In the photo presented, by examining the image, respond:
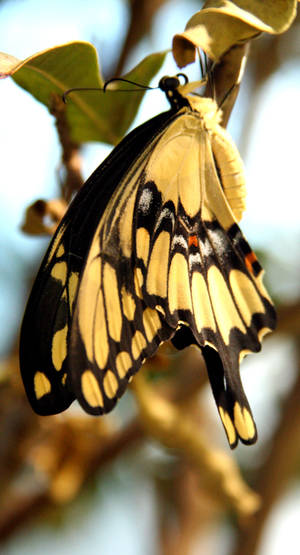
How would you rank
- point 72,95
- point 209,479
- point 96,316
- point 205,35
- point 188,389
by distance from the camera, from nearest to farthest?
point 205,35, point 96,316, point 72,95, point 209,479, point 188,389

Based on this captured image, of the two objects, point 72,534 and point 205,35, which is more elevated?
point 205,35

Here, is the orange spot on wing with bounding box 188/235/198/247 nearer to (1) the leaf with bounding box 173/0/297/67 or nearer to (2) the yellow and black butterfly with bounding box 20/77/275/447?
(2) the yellow and black butterfly with bounding box 20/77/275/447

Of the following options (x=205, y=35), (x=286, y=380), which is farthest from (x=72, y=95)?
(x=286, y=380)

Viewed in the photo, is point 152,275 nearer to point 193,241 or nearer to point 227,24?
point 193,241

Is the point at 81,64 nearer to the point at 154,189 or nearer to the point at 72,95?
the point at 72,95

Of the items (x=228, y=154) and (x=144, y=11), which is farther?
(x=144, y=11)

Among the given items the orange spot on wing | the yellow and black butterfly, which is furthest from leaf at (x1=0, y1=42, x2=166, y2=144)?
the orange spot on wing
